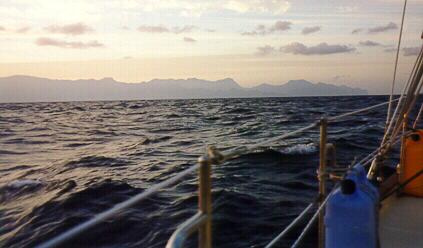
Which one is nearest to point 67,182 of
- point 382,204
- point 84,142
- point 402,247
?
point 382,204

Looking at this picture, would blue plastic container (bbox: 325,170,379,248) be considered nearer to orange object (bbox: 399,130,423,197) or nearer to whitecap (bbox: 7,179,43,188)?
orange object (bbox: 399,130,423,197)

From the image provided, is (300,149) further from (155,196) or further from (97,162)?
(155,196)

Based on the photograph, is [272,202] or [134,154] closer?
[272,202]

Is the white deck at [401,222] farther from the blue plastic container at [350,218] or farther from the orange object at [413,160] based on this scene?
the blue plastic container at [350,218]

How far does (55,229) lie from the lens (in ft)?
27.6

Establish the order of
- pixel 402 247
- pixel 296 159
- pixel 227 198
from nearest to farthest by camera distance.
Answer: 1. pixel 402 247
2. pixel 227 198
3. pixel 296 159

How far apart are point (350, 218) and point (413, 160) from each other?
2470mm

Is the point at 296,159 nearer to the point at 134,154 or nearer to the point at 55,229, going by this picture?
the point at 134,154

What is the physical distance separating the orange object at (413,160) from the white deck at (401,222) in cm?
12

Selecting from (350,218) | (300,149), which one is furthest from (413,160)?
(300,149)

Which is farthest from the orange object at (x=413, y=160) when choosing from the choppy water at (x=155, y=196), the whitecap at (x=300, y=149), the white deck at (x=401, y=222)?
the whitecap at (x=300, y=149)

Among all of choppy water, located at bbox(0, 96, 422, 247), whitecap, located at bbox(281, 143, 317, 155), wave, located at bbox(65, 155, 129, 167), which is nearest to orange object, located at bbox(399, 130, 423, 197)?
choppy water, located at bbox(0, 96, 422, 247)

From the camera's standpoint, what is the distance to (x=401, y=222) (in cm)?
429

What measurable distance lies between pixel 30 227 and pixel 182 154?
832 cm
